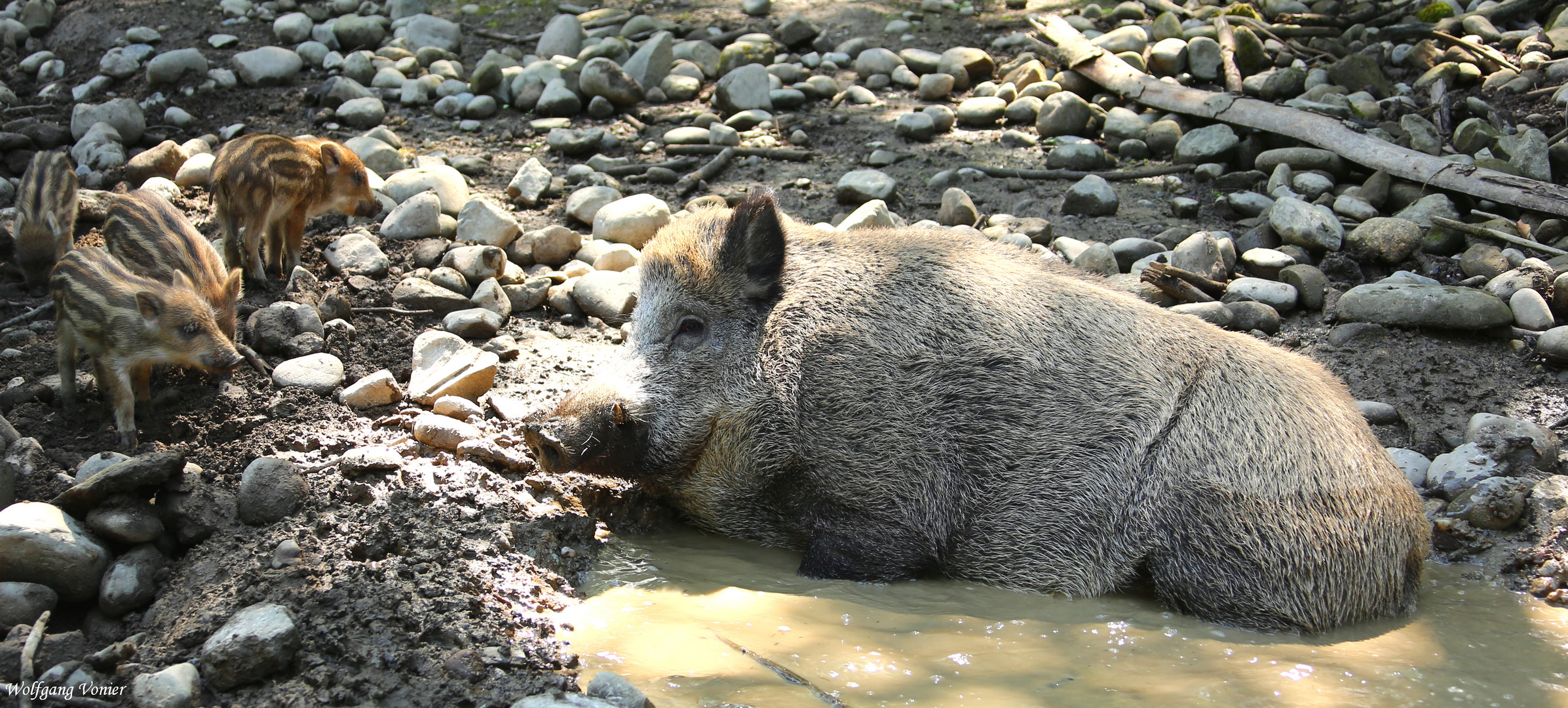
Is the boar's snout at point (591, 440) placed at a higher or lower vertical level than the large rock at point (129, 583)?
higher

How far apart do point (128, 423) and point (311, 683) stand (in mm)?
1967

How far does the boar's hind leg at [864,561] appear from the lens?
3.78 metres

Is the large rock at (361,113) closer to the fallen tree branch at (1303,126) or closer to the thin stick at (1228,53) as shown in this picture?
the fallen tree branch at (1303,126)

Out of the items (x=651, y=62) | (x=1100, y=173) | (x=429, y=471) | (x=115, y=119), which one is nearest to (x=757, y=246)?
(x=429, y=471)

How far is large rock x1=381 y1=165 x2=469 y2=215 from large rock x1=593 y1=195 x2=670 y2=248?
98cm

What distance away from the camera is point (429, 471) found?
154 inches

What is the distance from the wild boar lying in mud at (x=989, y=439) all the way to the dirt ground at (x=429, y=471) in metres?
0.44

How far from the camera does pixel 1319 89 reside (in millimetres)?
7742

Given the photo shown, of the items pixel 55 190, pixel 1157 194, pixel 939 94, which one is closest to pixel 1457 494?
pixel 1157 194

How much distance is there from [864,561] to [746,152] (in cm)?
452

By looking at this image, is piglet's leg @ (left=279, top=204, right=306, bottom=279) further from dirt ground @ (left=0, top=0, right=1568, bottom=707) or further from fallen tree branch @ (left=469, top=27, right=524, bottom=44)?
fallen tree branch @ (left=469, top=27, right=524, bottom=44)

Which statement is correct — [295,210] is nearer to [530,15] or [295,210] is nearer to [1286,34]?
[530,15]

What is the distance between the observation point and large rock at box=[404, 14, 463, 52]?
370 inches

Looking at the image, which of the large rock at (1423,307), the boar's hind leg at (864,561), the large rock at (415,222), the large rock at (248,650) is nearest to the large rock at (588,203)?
→ the large rock at (415,222)
